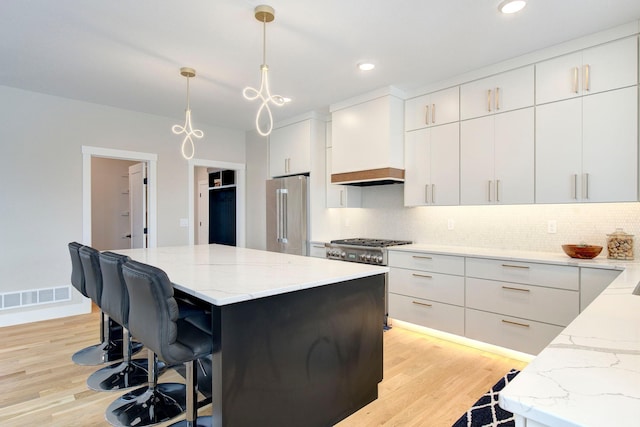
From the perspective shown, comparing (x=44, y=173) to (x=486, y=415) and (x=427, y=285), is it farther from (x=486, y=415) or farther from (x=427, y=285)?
(x=486, y=415)

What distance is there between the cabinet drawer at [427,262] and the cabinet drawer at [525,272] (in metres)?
0.10

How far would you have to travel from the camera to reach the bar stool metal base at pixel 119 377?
2.41m

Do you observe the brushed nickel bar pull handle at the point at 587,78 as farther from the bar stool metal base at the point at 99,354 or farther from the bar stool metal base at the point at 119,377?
the bar stool metal base at the point at 99,354

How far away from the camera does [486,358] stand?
293 cm

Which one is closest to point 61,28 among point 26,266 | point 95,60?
point 95,60

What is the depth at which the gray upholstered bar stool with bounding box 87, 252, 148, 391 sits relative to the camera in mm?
1954

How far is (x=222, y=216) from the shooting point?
6.27 m

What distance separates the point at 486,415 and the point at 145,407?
6.83ft

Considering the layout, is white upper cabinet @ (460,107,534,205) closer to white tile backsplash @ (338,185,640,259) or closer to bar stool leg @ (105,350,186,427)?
white tile backsplash @ (338,185,640,259)

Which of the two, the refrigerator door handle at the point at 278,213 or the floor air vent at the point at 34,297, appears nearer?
the floor air vent at the point at 34,297

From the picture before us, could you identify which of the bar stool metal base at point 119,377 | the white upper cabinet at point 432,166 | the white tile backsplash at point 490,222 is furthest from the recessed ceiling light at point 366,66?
the bar stool metal base at point 119,377

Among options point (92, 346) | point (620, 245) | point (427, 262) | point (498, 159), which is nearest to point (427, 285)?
point (427, 262)

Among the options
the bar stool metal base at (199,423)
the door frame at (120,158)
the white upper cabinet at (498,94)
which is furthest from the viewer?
the door frame at (120,158)

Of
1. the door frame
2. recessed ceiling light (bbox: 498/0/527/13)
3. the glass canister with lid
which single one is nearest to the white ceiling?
recessed ceiling light (bbox: 498/0/527/13)
